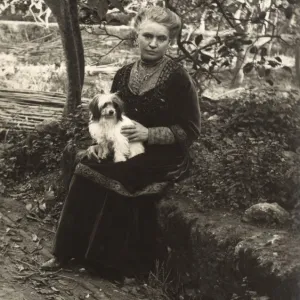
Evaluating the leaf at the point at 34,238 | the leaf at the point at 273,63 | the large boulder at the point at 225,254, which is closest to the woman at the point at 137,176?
the large boulder at the point at 225,254

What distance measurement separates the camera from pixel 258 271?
6.46 ft

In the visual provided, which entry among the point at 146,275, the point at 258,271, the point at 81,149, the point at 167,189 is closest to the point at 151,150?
the point at 167,189

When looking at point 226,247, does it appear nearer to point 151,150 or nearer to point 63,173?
point 151,150

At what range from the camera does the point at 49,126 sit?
299 cm

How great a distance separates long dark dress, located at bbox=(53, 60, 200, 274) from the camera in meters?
2.38

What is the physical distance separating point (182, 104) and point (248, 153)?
399mm

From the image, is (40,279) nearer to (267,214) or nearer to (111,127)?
(111,127)

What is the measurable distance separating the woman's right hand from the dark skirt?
0.03 meters

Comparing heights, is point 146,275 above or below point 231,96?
below

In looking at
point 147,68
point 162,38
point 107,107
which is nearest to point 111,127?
point 107,107

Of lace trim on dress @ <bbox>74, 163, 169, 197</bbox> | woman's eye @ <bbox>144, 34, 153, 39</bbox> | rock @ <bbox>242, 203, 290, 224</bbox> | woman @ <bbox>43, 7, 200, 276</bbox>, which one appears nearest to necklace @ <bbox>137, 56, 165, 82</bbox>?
woman @ <bbox>43, 7, 200, 276</bbox>

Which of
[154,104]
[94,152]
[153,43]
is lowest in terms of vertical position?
[94,152]

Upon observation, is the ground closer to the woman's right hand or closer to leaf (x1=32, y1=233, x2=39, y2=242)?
leaf (x1=32, y1=233, x2=39, y2=242)

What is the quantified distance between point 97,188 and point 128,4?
1.01 m
